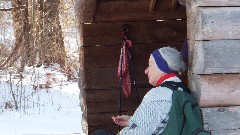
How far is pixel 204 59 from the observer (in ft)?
9.31

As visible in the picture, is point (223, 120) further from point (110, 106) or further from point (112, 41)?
point (110, 106)

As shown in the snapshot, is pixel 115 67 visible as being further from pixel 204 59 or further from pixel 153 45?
pixel 204 59

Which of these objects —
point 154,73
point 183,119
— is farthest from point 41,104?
point 183,119

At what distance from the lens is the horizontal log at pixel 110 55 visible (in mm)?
4840

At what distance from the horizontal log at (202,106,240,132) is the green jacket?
0.15 meters

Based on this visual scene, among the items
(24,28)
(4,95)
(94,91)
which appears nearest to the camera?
(94,91)

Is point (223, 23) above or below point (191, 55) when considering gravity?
above

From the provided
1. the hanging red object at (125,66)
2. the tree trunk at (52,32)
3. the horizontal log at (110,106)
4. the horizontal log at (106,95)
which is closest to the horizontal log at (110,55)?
the hanging red object at (125,66)

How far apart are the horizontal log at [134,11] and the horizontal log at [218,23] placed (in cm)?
184

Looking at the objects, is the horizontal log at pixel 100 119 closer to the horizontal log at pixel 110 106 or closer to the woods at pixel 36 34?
the horizontal log at pixel 110 106

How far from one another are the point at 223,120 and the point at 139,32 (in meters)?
2.08

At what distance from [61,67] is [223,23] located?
11.9 m

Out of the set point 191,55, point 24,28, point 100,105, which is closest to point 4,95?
point 24,28

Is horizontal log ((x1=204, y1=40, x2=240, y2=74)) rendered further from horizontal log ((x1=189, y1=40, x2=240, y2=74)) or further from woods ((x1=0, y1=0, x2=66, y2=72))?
woods ((x1=0, y1=0, x2=66, y2=72))
